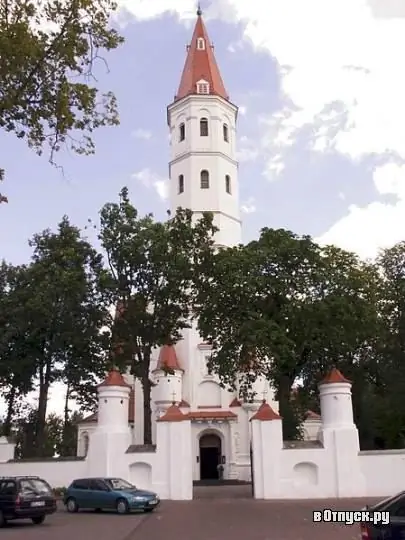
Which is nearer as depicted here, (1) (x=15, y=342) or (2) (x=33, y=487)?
(2) (x=33, y=487)

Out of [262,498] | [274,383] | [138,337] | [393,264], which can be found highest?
[393,264]

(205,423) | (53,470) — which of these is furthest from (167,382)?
(53,470)

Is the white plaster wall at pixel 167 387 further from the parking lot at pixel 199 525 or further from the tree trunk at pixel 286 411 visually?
the parking lot at pixel 199 525

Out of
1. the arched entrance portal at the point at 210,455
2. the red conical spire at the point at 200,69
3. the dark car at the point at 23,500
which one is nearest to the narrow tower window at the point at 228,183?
the red conical spire at the point at 200,69

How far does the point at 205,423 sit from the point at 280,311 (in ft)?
52.3

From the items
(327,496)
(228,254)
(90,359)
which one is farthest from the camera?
(90,359)

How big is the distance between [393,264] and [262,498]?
67.5 ft

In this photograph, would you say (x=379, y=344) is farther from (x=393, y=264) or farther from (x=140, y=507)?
(x=140, y=507)

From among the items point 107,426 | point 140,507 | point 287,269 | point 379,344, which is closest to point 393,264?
point 379,344

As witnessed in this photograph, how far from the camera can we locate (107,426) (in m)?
28.7

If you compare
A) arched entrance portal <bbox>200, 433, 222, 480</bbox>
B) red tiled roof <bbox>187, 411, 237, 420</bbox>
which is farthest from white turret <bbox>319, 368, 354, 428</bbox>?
arched entrance portal <bbox>200, 433, 222, 480</bbox>

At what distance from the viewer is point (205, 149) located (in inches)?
2047

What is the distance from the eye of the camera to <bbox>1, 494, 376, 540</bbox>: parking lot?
15.2 meters

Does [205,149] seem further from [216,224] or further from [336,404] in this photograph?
[336,404]
